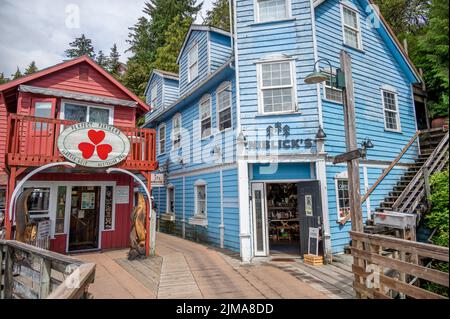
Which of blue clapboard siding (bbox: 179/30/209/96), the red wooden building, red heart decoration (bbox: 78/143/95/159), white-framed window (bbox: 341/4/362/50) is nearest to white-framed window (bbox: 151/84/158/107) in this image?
blue clapboard siding (bbox: 179/30/209/96)

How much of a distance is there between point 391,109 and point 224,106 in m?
6.87

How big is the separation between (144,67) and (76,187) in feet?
67.2

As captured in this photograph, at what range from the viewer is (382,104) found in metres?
10.4

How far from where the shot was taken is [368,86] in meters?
10.1

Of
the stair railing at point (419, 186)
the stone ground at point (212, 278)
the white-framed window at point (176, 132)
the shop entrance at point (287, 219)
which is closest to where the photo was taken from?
the stone ground at point (212, 278)

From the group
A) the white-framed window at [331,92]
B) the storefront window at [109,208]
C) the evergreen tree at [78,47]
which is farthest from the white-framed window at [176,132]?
the evergreen tree at [78,47]

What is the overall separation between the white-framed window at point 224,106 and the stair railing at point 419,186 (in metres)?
5.82

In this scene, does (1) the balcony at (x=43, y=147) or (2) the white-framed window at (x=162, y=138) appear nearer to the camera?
(1) the balcony at (x=43, y=147)

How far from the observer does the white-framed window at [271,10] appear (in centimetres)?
880

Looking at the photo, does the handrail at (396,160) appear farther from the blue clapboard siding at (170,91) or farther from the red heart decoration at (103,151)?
the blue clapboard siding at (170,91)

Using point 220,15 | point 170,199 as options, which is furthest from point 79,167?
point 220,15
